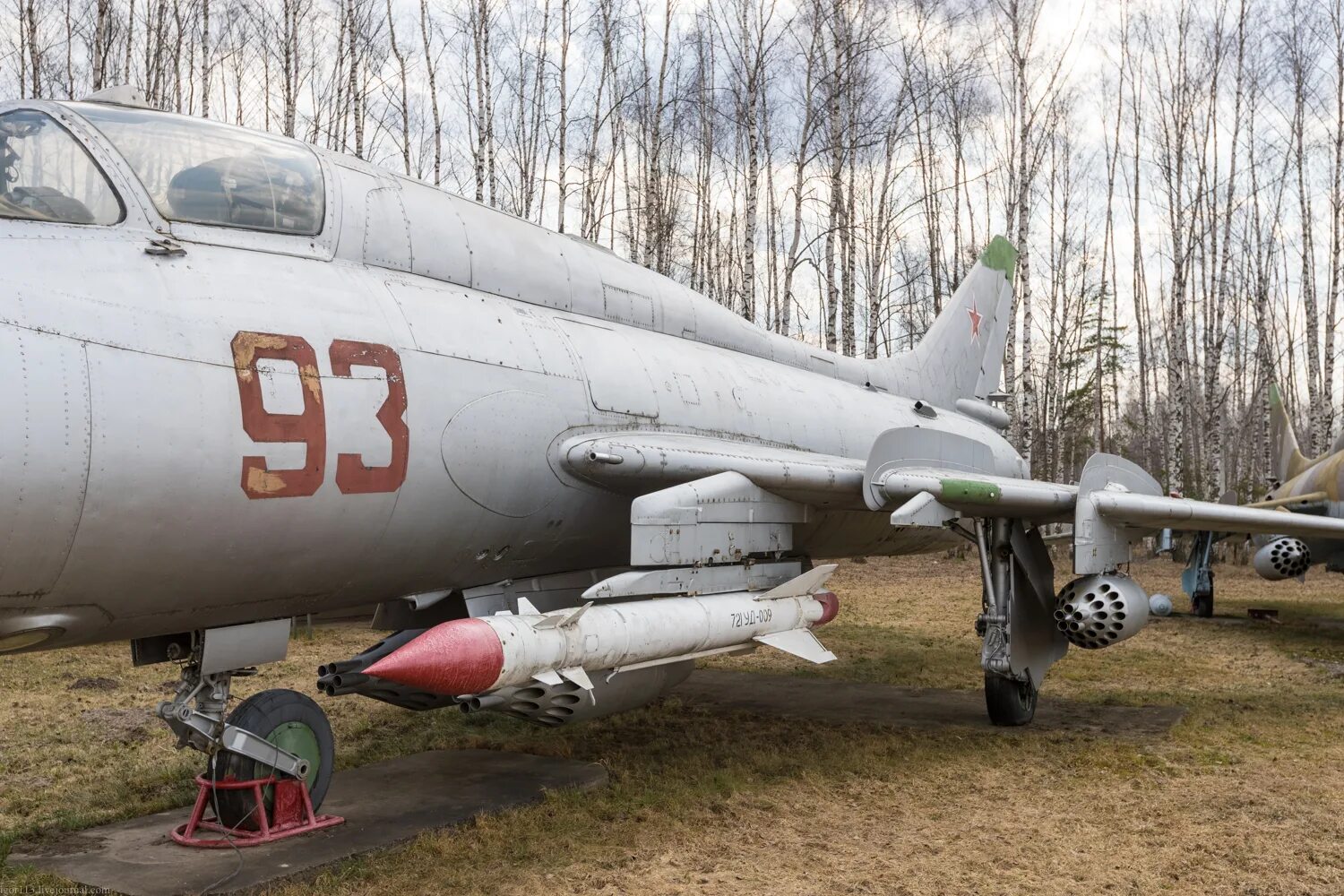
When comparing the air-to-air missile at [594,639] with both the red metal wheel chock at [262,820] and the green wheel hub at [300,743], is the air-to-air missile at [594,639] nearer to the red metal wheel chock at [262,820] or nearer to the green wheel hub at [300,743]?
the green wheel hub at [300,743]

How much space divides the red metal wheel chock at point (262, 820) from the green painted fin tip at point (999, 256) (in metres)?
9.72

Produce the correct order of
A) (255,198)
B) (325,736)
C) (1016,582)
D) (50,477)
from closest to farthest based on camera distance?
(50,477), (255,198), (325,736), (1016,582)

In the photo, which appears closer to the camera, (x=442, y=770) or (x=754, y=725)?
(x=442, y=770)

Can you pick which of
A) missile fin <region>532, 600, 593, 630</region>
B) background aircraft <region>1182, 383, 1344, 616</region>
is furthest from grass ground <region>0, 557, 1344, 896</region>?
background aircraft <region>1182, 383, 1344, 616</region>

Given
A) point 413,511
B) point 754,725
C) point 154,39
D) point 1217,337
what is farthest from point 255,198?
point 1217,337

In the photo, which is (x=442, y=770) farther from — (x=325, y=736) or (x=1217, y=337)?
(x=1217, y=337)

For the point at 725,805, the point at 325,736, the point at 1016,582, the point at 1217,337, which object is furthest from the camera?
the point at 1217,337

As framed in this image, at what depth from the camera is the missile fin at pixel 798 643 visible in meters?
6.36

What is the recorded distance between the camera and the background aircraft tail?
11.6m

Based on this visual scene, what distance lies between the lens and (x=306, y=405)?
475 centimetres

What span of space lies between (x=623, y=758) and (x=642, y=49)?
19172 mm

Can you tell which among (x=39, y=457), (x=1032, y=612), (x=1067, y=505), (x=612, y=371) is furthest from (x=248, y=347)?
(x=1032, y=612)

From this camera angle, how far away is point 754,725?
8617 mm

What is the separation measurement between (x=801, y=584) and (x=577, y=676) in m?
2.17
